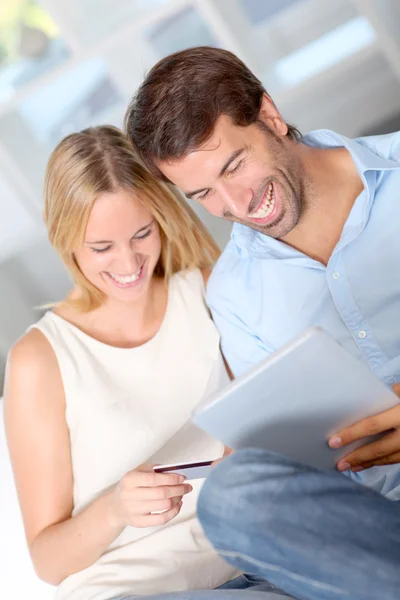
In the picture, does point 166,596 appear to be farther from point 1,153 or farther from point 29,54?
point 29,54

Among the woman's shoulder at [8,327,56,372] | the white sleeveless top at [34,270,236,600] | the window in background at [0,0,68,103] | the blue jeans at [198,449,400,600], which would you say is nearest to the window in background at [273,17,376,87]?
the window in background at [0,0,68,103]

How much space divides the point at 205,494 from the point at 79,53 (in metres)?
1.85

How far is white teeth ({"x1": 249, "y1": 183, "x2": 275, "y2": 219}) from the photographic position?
1441 millimetres

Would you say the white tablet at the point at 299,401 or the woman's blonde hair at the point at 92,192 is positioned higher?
the woman's blonde hair at the point at 92,192

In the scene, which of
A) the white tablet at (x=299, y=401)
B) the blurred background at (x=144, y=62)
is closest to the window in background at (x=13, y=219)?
the blurred background at (x=144, y=62)

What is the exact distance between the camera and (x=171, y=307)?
171 cm

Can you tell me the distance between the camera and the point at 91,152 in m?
1.57

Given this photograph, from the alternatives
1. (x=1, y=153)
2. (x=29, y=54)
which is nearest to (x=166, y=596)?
(x=1, y=153)

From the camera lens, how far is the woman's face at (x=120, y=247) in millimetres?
1532

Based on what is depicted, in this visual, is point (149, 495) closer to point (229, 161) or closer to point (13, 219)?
point (229, 161)

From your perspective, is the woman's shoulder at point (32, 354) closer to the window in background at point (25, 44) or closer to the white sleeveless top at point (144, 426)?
the white sleeveless top at point (144, 426)

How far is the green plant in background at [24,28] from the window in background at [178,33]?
336 millimetres

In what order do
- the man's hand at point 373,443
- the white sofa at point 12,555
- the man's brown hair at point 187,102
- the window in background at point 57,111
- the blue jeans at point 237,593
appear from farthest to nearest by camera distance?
the window in background at point 57,111, the white sofa at point 12,555, the man's brown hair at point 187,102, the blue jeans at point 237,593, the man's hand at point 373,443

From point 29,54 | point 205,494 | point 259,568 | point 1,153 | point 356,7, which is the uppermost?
point 29,54
